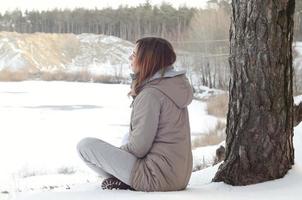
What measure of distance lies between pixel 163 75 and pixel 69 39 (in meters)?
47.8

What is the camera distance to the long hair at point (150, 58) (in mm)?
2656

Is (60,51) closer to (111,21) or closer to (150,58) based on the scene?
(111,21)

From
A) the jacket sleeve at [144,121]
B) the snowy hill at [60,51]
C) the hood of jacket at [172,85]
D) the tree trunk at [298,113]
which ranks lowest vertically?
the snowy hill at [60,51]

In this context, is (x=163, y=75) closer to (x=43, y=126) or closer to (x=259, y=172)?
(x=259, y=172)

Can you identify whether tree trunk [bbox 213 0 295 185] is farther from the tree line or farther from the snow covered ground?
the tree line

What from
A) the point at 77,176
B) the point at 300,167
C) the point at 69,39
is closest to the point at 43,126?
the point at 77,176

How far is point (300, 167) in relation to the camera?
3033 millimetres

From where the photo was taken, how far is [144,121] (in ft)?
8.44

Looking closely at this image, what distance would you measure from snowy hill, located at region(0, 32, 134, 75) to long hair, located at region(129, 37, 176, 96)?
3827 cm

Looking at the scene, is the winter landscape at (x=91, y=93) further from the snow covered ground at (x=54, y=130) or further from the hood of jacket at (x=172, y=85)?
the hood of jacket at (x=172, y=85)

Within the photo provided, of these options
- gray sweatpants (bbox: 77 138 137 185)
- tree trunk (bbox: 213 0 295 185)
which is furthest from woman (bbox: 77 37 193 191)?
tree trunk (bbox: 213 0 295 185)

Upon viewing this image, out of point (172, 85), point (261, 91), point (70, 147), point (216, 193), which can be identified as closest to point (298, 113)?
point (261, 91)

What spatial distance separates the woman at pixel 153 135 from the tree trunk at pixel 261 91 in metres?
0.38

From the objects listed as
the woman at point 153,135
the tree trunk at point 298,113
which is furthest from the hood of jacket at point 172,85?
the tree trunk at point 298,113
